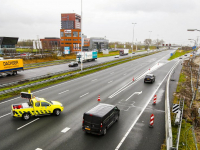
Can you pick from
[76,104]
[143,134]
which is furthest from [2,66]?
[143,134]

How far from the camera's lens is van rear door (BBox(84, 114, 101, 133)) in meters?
13.2

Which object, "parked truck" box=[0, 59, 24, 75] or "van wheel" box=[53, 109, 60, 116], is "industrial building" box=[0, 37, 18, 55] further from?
"van wheel" box=[53, 109, 60, 116]

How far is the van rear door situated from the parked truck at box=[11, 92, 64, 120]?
191 inches

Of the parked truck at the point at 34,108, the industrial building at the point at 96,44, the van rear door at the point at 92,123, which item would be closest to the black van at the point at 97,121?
the van rear door at the point at 92,123

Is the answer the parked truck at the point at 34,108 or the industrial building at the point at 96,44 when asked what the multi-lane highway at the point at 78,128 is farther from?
the industrial building at the point at 96,44

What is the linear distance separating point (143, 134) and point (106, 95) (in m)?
10.9

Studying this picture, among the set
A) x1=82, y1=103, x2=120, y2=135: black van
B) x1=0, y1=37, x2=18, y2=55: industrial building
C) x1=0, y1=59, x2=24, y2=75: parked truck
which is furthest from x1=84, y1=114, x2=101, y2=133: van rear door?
x1=0, y1=37, x2=18, y2=55: industrial building

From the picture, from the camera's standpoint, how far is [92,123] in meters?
13.3

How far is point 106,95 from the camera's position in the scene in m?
24.5

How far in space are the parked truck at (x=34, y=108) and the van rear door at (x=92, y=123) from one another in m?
4.86

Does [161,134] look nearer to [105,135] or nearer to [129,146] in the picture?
[129,146]

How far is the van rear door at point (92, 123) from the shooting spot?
13.2 m

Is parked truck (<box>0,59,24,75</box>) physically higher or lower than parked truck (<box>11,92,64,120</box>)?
higher

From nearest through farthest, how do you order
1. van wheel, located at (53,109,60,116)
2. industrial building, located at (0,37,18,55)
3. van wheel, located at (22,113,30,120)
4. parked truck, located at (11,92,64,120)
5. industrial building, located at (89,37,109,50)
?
parked truck, located at (11,92,64,120) < van wheel, located at (22,113,30,120) < van wheel, located at (53,109,60,116) < industrial building, located at (0,37,18,55) < industrial building, located at (89,37,109,50)
